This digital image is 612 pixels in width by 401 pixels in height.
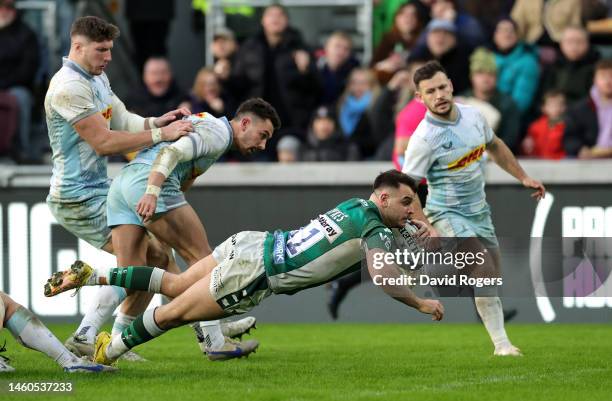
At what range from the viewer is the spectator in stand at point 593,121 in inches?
614

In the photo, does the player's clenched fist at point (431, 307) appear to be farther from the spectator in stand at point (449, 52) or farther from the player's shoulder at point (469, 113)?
the spectator in stand at point (449, 52)

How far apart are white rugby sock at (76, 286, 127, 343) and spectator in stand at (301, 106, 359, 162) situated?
19.3ft

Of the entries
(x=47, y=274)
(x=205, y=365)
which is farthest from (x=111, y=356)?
(x=47, y=274)

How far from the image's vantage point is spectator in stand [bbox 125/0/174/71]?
1819 cm

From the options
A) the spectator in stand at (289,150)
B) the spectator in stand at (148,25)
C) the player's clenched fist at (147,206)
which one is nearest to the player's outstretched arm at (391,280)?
the player's clenched fist at (147,206)

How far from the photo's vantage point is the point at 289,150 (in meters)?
16.0

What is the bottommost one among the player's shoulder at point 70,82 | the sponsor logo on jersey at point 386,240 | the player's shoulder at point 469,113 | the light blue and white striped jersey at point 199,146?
the sponsor logo on jersey at point 386,240

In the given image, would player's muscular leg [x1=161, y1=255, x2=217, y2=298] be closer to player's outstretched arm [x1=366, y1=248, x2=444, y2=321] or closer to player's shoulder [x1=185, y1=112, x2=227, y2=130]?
player's shoulder [x1=185, y1=112, x2=227, y2=130]

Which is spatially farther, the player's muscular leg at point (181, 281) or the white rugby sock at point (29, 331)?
the player's muscular leg at point (181, 281)

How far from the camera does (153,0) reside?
18172mm

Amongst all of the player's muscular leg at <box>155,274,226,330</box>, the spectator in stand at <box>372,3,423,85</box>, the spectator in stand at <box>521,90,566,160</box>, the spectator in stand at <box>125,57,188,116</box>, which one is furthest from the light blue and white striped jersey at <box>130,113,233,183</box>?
the spectator in stand at <box>372,3,423,85</box>

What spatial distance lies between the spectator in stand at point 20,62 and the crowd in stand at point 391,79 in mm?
12

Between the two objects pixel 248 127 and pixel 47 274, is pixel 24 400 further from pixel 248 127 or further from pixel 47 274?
pixel 47 274

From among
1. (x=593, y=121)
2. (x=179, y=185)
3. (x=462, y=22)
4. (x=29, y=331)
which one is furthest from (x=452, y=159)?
(x=462, y=22)
